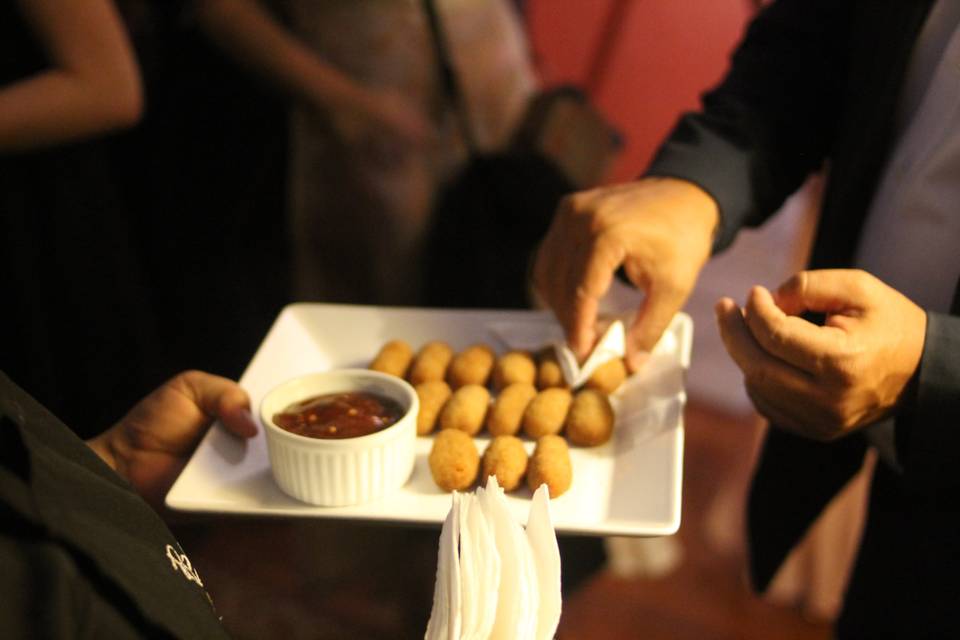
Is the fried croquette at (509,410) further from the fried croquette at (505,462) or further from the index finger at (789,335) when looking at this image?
the index finger at (789,335)

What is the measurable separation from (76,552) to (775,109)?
88 cm

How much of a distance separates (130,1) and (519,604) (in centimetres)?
117

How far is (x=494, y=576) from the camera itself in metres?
0.55

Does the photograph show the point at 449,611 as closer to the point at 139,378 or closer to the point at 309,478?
the point at 309,478

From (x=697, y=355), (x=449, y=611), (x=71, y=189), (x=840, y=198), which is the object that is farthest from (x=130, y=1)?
(x=697, y=355)

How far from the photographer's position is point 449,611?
0.55 meters

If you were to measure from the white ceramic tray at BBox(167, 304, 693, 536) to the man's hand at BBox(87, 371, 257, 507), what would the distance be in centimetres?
2

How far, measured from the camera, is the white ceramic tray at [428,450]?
0.77 m

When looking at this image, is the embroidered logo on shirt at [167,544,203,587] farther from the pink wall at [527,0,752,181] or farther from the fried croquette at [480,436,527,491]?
the pink wall at [527,0,752,181]

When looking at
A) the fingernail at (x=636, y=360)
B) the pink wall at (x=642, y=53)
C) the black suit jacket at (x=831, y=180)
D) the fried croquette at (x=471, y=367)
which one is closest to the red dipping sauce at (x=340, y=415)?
the fried croquette at (x=471, y=367)

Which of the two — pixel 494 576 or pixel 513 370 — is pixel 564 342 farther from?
pixel 494 576

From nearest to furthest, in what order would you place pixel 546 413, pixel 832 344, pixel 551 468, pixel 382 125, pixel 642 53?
pixel 832 344, pixel 551 468, pixel 546 413, pixel 382 125, pixel 642 53

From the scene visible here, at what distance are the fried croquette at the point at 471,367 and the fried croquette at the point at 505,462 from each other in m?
0.14

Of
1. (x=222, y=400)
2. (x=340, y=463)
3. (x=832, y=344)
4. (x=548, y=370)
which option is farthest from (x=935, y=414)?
(x=222, y=400)
